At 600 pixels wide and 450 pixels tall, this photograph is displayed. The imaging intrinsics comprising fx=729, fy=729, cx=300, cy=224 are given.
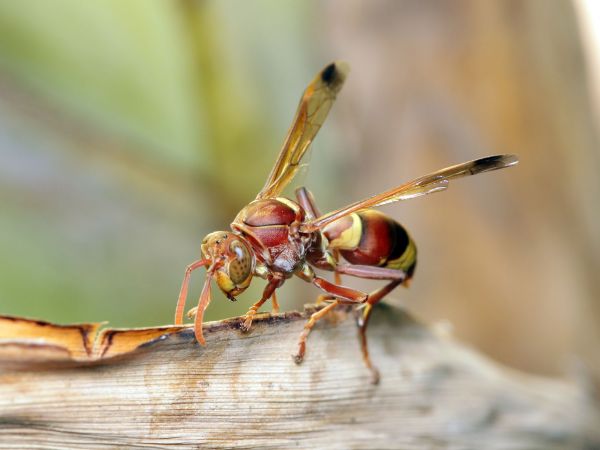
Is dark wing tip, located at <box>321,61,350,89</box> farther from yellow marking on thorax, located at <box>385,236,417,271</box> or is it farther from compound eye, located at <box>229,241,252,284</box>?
compound eye, located at <box>229,241,252,284</box>

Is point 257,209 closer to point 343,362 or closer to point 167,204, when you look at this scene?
point 343,362

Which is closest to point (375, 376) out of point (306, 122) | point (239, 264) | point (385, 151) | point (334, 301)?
point (334, 301)

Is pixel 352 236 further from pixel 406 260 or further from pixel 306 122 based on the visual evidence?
pixel 306 122

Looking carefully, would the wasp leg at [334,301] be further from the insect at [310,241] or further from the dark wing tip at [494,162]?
the dark wing tip at [494,162]

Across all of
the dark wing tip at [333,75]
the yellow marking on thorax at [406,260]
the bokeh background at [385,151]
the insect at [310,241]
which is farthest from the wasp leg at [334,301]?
the bokeh background at [385,151]

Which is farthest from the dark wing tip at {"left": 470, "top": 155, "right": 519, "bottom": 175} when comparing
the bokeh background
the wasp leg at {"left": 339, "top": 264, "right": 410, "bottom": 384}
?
the bokeh background

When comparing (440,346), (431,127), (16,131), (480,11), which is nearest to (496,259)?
(431,127)
